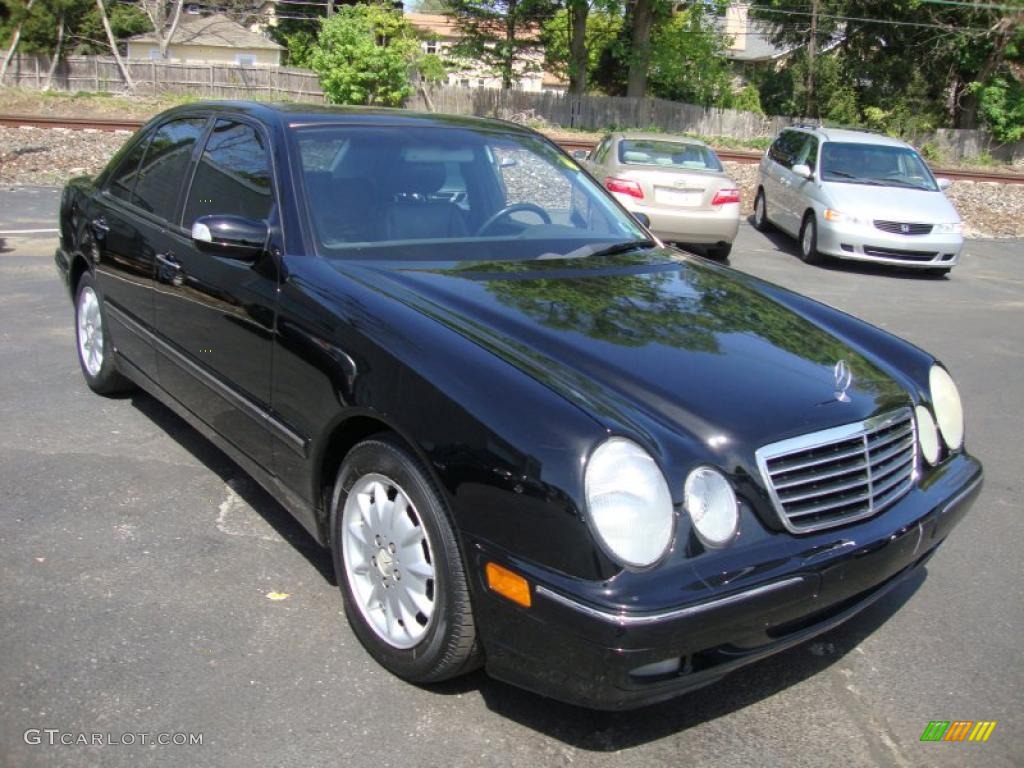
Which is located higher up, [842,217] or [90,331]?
[842,217]

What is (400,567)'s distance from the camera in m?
2.96

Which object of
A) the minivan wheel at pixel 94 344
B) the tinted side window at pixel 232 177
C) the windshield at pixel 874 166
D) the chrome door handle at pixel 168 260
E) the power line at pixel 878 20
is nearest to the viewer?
the tinted side window at pixel 232 177

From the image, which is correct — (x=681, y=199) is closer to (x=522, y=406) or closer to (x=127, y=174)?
(x=127, y=174)

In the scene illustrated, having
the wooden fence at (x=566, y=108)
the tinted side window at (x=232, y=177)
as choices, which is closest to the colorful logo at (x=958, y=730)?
the tinted side window at (x=232, y=177)

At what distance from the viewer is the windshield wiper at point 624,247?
163 inches

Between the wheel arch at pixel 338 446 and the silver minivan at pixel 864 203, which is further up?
the silver minivan at pixel 864 203

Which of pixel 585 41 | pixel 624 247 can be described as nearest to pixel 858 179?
pixel 624 247

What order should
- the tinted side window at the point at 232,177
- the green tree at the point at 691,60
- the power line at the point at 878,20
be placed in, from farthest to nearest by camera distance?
1. the green tree at the point at 691,60
2. the power line at the point at 878,20
3. the tinted side window at the point at 232,177

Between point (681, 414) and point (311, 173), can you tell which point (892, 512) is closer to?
point (681, 414)

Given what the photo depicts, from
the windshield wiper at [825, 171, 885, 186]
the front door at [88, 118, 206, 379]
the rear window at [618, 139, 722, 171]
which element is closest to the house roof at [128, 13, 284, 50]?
the rear window at [618, 139, 722, 171]

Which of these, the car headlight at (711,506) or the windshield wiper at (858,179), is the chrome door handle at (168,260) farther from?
the windshield wiper at (858,179)

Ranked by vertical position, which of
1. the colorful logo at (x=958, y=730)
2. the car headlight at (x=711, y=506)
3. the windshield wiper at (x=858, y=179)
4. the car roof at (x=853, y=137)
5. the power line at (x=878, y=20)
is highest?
the power line at (x=878, y=20)

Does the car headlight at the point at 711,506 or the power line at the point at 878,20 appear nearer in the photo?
the car headlight at the point at 711,506

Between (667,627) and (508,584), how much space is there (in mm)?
418
